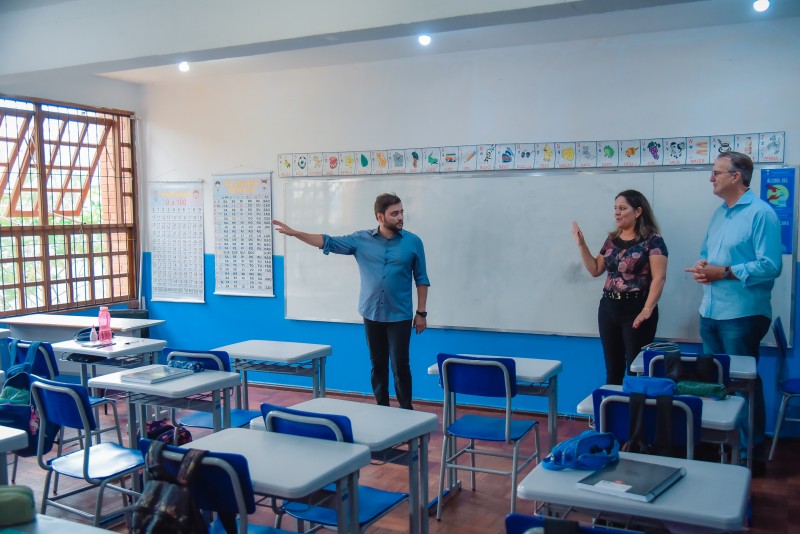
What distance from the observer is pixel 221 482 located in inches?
77.3

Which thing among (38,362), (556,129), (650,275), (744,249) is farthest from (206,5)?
(744,249)

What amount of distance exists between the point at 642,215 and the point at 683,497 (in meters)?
2.66

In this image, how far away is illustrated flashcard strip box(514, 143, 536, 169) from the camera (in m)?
5.17

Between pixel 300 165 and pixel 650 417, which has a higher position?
pixel 300 165

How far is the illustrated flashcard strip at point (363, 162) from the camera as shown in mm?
5754

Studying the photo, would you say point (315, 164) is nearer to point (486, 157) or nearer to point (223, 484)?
point (486, 157)

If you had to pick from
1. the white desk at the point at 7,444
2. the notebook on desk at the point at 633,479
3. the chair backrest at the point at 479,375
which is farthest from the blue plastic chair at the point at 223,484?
the chair backrest at the point at 479,375

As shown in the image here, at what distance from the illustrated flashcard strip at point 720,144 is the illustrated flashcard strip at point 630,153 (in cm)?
46

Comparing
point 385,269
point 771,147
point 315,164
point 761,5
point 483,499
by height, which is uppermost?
point 761,5

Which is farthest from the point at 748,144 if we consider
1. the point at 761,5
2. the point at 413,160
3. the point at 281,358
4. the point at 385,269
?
the point at 281,358

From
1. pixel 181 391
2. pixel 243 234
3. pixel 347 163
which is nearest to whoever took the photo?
pixel 181 391

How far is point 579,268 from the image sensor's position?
5062 millimetres

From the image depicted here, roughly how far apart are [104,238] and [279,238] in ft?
5.64

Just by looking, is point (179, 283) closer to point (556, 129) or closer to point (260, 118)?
point (260, 118)
